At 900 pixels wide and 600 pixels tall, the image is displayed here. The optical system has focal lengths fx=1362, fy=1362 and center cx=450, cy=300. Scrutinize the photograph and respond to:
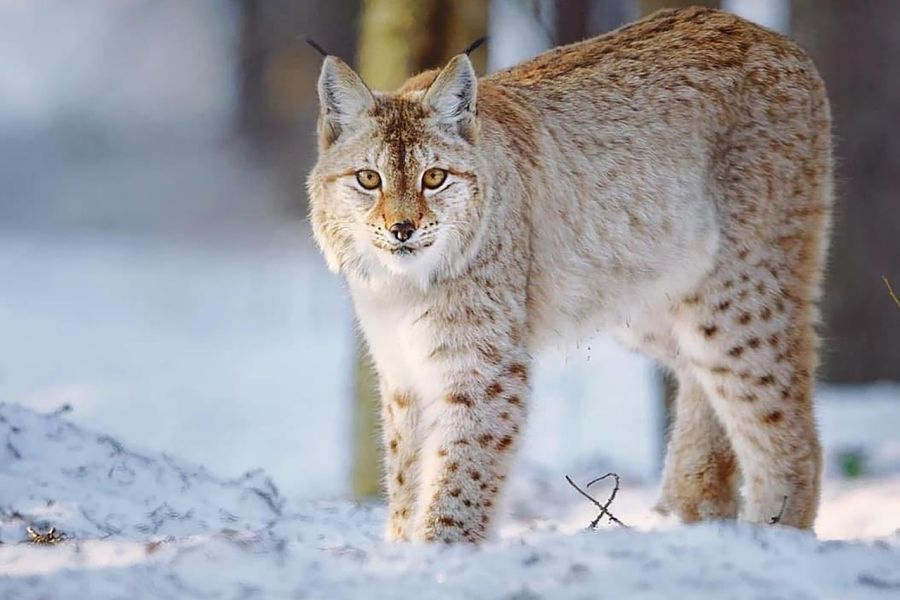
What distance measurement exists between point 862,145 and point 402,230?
610 cm

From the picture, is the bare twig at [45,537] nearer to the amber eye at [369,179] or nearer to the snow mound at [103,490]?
the snow mound at [103,490]

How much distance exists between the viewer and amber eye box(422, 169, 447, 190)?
14.6 ft

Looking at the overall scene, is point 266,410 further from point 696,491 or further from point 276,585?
point 276,585

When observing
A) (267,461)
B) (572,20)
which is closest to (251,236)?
(267,461)

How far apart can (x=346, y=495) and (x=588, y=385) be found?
3.54 meters

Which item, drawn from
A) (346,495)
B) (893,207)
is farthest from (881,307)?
(346,495)

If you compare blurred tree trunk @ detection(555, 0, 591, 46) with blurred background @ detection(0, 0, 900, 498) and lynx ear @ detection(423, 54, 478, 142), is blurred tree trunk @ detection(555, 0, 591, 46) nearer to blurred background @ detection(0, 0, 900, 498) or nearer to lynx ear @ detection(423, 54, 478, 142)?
blurred background @ detection(0, 0, 900, 498)

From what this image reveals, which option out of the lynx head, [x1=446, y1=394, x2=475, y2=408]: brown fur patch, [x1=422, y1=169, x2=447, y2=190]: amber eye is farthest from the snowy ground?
[x1=422, y1=169, x2=447, y2=190]: amber eye

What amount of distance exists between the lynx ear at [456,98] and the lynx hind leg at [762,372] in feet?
4.08

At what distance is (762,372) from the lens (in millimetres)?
5211

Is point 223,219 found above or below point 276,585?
below

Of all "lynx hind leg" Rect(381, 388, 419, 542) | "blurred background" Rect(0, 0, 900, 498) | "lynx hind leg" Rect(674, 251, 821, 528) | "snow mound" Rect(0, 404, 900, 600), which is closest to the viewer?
"snow mound" Rect(0, 404, 900, 600)

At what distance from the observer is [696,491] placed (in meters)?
5.63

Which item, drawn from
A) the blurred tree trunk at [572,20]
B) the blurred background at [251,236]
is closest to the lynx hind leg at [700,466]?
the blurred background at [251,236]
